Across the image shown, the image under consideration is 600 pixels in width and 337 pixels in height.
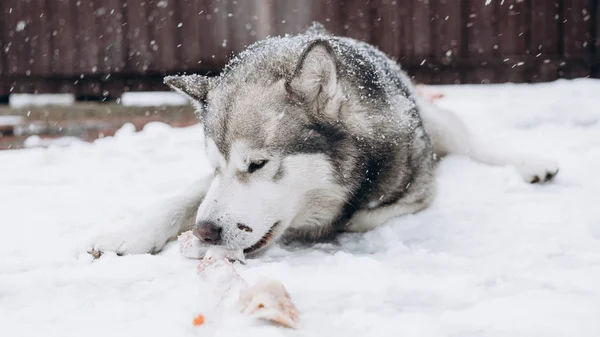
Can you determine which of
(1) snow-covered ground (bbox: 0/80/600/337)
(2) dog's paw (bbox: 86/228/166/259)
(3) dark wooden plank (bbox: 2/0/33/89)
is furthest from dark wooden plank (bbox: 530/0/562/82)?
(3) dark wooden plank (bbox: 2/0/33/89)

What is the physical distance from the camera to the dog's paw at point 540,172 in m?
3.07

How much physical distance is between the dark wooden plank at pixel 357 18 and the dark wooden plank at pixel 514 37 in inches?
64.8

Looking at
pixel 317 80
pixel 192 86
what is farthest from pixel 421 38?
pixel 317 80

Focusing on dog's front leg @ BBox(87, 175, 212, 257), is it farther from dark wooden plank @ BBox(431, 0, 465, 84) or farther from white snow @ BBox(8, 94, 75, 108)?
white snow @ BBox(8, 94, 75, 108)

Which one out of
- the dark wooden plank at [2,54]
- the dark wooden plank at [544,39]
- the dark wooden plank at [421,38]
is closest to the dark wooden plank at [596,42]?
the dark wooden plank at [544,39]

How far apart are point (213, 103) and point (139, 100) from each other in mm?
5374

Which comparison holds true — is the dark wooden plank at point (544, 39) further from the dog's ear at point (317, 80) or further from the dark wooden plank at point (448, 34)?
the dog's ear at point (317, 80)

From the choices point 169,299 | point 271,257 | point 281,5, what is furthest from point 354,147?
point 281,5

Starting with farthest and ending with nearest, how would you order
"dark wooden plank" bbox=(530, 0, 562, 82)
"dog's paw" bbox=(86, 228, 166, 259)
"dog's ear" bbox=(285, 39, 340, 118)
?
"dark wooden plank" bbox=(530, 0, 562, 82), "dog's paw" bbox=(86, 228, 166, 259), "dog's ear" bbox=(285, 39, 340, 118)

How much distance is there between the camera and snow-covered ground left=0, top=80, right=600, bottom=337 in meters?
1.58

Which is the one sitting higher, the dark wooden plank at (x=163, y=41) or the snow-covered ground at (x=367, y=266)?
the dark wooden plank at (x=163, y=41)

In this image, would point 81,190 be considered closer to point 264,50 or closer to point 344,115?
point 264,50

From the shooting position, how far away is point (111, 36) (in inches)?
291

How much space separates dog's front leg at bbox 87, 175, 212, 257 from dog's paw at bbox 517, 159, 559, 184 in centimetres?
178
